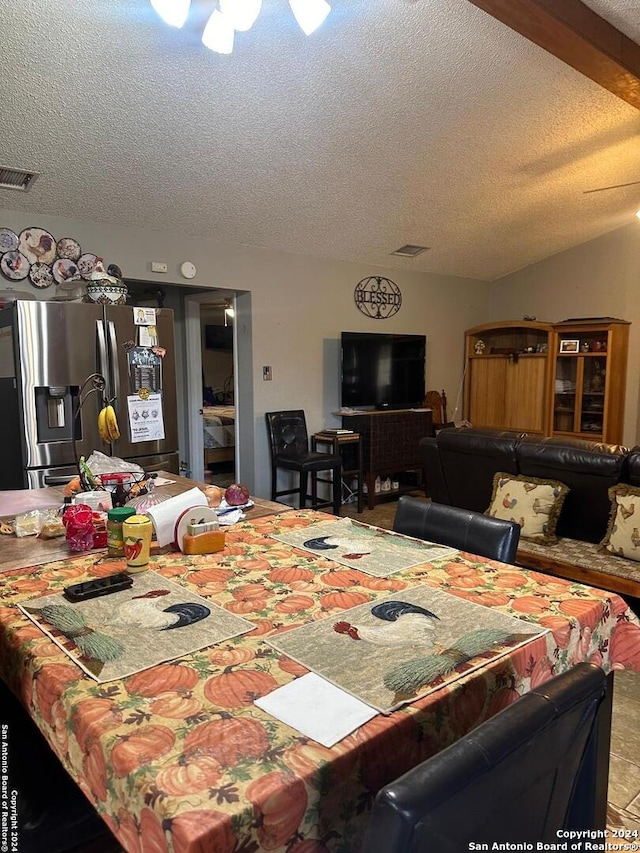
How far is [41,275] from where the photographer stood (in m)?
3.90

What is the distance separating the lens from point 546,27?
281 centimetres

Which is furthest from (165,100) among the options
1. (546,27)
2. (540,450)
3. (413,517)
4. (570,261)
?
(570,261)

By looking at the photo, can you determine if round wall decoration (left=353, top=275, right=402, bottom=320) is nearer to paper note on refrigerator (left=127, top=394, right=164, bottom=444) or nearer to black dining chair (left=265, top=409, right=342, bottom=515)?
black dining chair (left=265, top=409, right=342, bottom=515)

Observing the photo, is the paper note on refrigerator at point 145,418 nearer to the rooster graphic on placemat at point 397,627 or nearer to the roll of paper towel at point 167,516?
the roll of paper towel at point 167,516

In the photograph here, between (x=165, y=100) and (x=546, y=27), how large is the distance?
1.89 meters

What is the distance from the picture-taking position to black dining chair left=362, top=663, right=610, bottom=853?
659 mm

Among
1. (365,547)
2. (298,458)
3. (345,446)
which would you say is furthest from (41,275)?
(365,547)

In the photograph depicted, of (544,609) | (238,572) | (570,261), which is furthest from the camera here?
(570,261)

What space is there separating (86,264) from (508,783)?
411 cm

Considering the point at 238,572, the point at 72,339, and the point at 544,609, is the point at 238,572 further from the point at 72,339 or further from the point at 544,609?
the point at 72,339

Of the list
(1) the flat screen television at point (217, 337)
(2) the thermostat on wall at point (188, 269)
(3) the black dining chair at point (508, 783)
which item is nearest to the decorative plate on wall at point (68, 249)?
(2) the thermostat on wall at point (188, 269)

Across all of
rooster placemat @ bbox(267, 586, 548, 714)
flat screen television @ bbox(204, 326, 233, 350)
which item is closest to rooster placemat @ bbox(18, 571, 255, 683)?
rooster placemat @ bbox(267, 586, 548, 714)

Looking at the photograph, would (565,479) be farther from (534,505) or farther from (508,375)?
(508,375)

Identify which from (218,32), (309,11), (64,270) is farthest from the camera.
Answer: (64,270)
